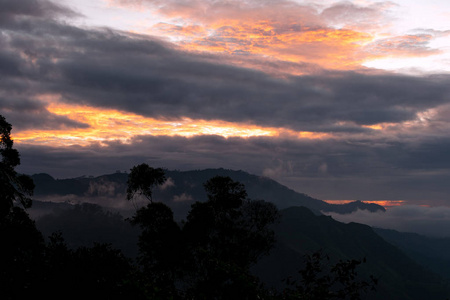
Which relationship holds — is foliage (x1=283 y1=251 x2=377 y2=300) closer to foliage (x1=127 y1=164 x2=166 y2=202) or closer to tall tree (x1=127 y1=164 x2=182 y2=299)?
tall tree (x1=127 y1=164 x2=182 y2=299)

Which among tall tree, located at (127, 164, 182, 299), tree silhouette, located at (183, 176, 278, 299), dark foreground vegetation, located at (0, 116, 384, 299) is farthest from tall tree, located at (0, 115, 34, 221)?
tree silhouette, located at (183, 176, 278, 299)

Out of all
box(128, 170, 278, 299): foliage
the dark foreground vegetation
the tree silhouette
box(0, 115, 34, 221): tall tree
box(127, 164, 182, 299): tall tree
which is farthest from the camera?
the tree silhouette

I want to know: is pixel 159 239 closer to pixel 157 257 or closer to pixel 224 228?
pixel 157 257

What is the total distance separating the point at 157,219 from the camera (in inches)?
2512

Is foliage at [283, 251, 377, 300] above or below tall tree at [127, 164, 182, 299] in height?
above

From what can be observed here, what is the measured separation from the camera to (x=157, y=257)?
2491 inches

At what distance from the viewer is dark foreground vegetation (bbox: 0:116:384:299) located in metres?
20.8

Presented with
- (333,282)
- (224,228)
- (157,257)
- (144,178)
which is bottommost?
(157,257)

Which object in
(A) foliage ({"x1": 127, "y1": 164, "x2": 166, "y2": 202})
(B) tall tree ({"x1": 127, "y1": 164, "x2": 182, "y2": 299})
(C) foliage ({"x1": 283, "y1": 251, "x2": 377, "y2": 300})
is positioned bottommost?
(B) tall tree ({"x1": 127, "y1": 164, "x2": 182, "y2": 299})

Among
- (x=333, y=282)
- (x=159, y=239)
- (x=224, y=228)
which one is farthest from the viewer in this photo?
(x=224, y=228)

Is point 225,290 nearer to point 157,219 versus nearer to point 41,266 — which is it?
point 41,266

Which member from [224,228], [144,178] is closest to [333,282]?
[224,228]

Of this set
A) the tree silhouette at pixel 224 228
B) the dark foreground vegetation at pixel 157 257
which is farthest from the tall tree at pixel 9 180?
the tree silhouette at pixel 224 228

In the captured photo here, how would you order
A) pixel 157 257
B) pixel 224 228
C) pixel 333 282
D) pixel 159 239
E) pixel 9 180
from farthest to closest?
pixel 224 228 → pixel 157 257 → pixel 159 239 → pixel 9 180 → pixel 333 282
